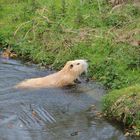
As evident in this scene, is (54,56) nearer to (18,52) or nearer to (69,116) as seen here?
(18,52)

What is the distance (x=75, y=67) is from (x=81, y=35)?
1.93 metres

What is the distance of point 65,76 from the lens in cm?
1170

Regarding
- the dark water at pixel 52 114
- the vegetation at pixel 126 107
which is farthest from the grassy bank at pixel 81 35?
the vegetation at pixel 126 107

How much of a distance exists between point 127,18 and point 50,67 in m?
2.53

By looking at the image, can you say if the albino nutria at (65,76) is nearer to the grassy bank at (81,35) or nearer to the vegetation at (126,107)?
the grassy bank at (81,35)

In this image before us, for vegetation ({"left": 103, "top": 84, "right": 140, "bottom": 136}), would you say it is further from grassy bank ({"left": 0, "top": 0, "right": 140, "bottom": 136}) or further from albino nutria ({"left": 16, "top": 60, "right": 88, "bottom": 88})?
albino nutria ({"left": 16, "top": 60, "right": 88, "bottom": 88})

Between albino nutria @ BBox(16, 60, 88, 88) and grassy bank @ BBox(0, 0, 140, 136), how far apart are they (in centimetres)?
49

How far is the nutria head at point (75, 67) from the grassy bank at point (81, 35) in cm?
43

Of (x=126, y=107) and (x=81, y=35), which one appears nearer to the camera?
(x=126, y=107)

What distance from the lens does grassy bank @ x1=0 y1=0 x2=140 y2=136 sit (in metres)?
12.1

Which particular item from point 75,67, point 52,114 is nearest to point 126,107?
point 52,114

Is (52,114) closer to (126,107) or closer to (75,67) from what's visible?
(126,107)

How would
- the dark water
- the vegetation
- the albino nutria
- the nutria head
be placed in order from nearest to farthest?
the dark water, the vegetation, the albino nutria, the nutria head

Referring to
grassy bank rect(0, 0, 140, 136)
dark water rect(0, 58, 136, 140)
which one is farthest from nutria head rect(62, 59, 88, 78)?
grassy bank rect(0, 0, 140, 136)
